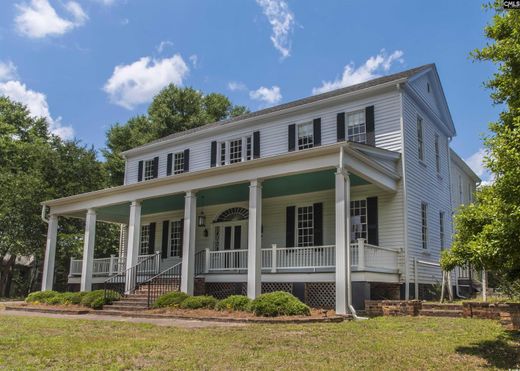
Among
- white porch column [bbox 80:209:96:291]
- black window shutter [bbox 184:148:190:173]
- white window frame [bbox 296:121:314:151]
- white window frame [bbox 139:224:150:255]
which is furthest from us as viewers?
white window frame [bbox 139:224:150:255]

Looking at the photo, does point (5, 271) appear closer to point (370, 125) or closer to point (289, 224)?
point (289, 224)

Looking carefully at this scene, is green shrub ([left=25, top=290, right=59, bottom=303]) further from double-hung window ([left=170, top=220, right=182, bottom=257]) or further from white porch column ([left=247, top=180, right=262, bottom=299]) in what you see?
white porch column ([left=247, top=180, right=262, bottom=299])

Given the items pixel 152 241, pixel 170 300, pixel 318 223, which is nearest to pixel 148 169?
pixel 152 241

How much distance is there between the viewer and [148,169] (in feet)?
78.9

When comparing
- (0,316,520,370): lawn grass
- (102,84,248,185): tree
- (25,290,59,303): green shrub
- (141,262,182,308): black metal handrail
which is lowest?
(0,316,520,370): lawn grass

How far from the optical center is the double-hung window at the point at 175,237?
71.6 feet

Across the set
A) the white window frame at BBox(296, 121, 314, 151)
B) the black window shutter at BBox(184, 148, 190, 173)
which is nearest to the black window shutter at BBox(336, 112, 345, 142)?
the white window frame at BBox(296, 121, 314, 151)

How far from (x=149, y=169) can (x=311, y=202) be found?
385 inches

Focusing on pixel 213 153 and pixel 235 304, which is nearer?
pixel 235 304

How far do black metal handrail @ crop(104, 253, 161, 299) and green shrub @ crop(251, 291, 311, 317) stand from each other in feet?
19.3

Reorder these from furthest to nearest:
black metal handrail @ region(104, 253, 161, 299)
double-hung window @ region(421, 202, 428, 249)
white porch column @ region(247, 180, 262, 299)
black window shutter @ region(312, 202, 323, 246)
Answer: double-hung window @ region(421, 202, 428, 249) < black window shutter @ region(312, 202, 323, 246) < black metal handrail @ region(104, 253, 161, 299) < white porch column @ region(247, 180, 262, 299)

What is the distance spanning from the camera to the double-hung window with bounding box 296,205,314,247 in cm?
1767

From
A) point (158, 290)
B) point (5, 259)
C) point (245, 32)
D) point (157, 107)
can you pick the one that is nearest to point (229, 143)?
point (245, 32)

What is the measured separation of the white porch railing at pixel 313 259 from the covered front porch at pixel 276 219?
31 millimetres
